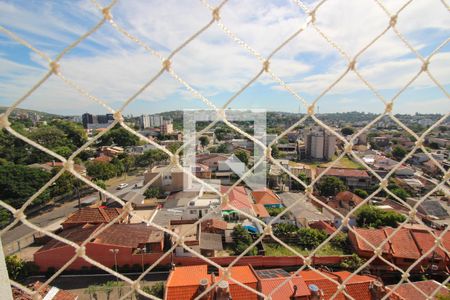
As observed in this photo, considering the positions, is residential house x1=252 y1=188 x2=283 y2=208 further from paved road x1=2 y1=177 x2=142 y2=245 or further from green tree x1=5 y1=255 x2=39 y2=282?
green tree x1=5 y1=255 x2=39 y2=282

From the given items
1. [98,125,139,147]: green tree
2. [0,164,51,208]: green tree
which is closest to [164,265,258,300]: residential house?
[0,164,51,208]: green tree

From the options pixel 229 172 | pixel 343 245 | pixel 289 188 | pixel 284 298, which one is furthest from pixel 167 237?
pixel 289 188

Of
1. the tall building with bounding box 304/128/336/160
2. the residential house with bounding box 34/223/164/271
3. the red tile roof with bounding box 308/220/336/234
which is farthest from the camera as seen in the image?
the tall building with bounding box 304/128/336/160

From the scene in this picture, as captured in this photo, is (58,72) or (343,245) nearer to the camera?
(58,72)

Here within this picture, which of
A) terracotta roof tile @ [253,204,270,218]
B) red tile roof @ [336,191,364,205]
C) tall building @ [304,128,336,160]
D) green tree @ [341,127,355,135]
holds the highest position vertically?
green tree @ [341,127,355,135]

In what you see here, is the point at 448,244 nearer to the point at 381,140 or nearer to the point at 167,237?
the point at 167,237

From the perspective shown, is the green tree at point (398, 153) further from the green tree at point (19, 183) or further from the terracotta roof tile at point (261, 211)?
the green tree at point (19, 183)

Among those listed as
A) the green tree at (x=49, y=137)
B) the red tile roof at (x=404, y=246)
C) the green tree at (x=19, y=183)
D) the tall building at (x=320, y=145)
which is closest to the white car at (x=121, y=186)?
the green tree at (x=19, y=183)
